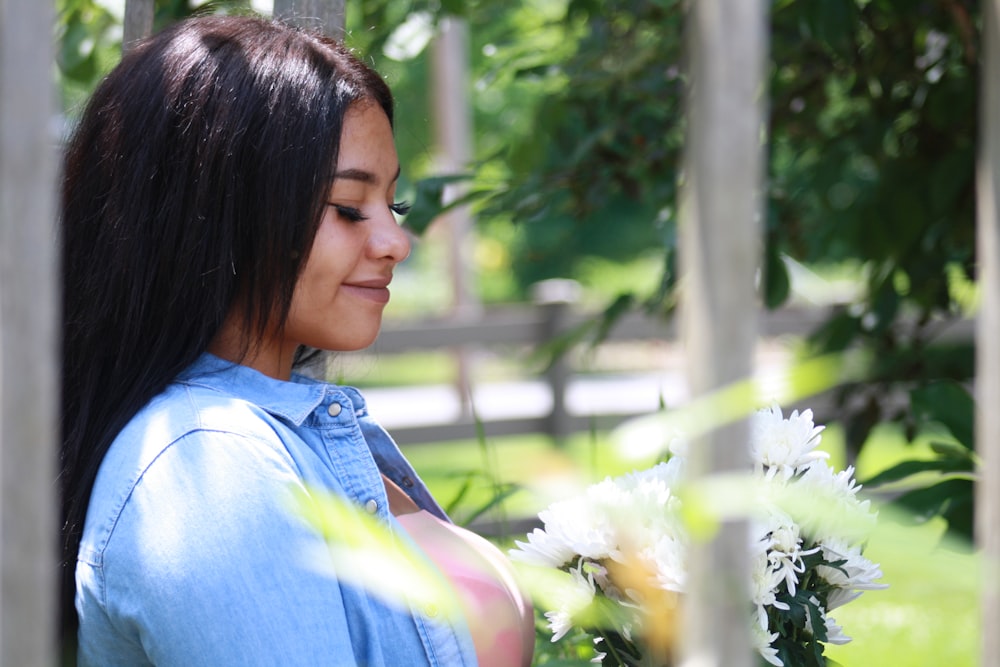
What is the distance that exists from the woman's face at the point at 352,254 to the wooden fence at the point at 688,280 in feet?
2.54

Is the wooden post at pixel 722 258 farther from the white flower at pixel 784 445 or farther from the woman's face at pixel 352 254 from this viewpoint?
the woman's face at pixel 352 254

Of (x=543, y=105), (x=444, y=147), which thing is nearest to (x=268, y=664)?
(x=543, y=105)

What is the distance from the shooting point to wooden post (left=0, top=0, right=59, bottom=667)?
0.52 m

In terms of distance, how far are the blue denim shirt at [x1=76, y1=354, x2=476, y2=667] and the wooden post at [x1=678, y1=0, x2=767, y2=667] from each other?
0.58 metres

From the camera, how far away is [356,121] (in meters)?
1.35

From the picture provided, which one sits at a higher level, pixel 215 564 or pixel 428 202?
pixel 428 202

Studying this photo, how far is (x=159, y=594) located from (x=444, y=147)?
30.8 feet

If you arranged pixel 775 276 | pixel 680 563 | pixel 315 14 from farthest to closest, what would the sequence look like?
pixel 775 276 → pixel 315 14 → pixel 680 563

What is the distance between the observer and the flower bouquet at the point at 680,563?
1.06 meters

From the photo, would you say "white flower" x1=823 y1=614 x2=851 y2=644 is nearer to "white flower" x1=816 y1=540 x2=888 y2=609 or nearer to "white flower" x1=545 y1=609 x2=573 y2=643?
"white flower" x1=816 y1=540 x2=888 y2=609

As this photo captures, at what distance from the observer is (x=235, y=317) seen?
131 centimetres

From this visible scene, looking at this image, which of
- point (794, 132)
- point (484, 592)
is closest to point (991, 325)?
point (484, 592)

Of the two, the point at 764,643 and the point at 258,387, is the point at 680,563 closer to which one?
the point at 764,643

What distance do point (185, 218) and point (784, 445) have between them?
698mm
